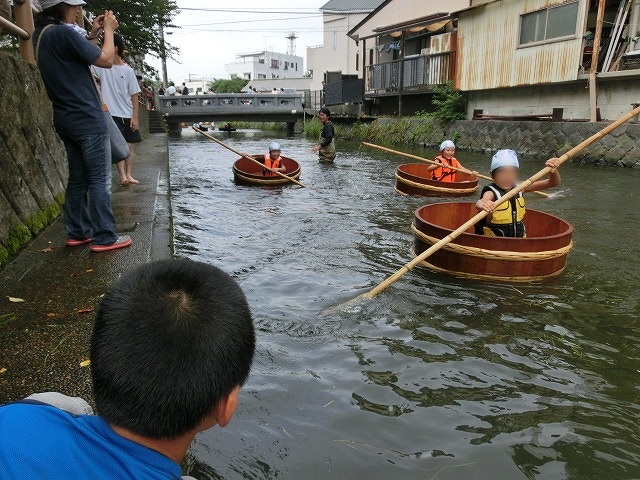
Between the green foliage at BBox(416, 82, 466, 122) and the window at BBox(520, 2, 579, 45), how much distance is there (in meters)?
4.03

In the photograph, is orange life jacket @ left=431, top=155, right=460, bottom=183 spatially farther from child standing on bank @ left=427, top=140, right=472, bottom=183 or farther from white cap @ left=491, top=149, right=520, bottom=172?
white cap @ left=491, top=149, right=520, bottom=172

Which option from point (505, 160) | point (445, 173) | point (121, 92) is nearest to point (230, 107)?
point (445, 173)

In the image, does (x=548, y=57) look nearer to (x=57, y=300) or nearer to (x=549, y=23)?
(x=549, y=23)

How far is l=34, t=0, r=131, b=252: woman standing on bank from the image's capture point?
3816mm

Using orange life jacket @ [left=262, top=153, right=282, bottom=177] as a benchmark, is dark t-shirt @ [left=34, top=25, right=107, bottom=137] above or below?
above

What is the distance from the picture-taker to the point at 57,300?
135 inches

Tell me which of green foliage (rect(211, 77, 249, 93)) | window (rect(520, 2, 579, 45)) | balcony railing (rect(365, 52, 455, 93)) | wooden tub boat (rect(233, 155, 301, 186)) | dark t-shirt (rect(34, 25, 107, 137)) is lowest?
wooden tub boat (rect(233, 155, 301, 186))

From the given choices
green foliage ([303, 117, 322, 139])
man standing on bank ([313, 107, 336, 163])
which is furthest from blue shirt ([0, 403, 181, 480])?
green foliage ([303, 117, 322, 139])

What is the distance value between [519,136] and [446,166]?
8.96 m

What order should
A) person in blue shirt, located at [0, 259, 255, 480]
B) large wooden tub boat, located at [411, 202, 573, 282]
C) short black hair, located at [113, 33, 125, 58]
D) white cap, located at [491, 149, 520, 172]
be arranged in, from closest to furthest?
person in blue shirt, located at [0, 259, 255, 480]
large wooden tub boat, located at [411, 202, 573, 282]
white cap, located at [491, 149, 520, 172]
short black hair, located at [113, 33, 125, 58]

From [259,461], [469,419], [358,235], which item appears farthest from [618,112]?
[259,461]

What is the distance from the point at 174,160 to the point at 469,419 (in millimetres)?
17433

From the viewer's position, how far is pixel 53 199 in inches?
223

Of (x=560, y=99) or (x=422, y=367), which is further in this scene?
(x=560, y=99)
